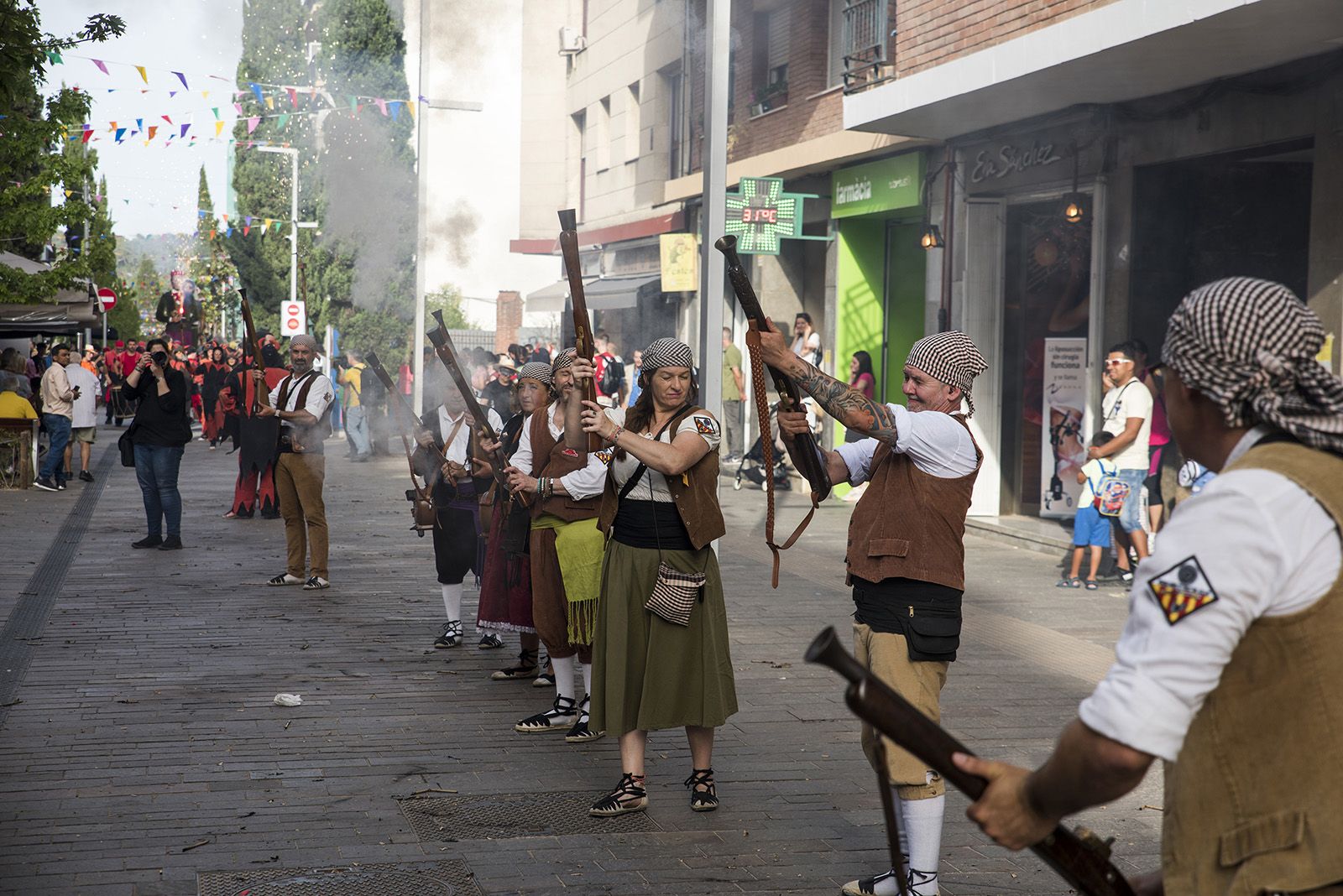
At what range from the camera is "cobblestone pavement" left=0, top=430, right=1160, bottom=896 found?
195 inches

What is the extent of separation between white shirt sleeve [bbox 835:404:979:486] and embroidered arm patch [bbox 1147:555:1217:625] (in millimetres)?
2524

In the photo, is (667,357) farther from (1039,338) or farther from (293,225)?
(293,225)

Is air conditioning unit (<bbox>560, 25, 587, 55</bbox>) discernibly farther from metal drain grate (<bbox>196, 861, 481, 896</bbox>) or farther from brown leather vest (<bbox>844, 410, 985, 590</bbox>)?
metal drain grate (<bbox>196, 861, 481, 896</bbox>)

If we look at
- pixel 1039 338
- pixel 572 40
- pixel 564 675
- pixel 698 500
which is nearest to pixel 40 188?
pixel 572 40

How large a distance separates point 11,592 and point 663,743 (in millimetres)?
6234

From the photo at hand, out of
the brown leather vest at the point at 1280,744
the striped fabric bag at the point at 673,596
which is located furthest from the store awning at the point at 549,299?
the brown leather vest at the point at 1280,744

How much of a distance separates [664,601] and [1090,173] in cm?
902

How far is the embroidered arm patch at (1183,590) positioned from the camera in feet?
6.48

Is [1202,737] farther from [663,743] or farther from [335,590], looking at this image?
[335,590]

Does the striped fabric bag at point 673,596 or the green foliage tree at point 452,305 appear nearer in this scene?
the striped fabric bag at point 673,596

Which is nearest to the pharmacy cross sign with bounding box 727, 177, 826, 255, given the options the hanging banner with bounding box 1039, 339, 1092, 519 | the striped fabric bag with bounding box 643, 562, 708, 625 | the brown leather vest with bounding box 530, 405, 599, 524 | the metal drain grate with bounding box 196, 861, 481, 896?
the hanging banner with bounding box 1039, 339, 1092, 519

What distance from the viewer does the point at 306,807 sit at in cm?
555

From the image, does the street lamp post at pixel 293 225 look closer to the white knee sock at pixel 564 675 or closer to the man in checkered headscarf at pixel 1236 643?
the white knee sock at pixel 564 675

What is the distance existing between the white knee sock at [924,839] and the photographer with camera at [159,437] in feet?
33.2
